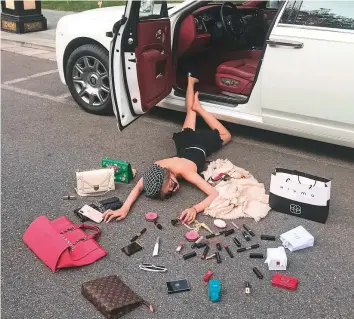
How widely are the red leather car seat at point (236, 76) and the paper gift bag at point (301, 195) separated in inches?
59.1

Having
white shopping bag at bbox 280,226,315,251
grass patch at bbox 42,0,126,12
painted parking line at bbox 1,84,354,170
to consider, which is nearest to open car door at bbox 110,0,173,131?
painted parking line at bbox 1,84,354,170

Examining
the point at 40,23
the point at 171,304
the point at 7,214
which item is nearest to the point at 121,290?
the point at 171,304

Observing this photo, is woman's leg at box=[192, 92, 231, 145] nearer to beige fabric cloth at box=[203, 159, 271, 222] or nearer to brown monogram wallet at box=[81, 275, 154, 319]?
beige fabric cloth at box=[203, 159, 271, 222]

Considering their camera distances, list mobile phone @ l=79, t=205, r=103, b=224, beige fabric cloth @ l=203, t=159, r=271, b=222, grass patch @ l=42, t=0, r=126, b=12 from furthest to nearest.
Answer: grass patch @ l=42, t=0, r=126, b=12, beige fabric cloth @ l=203, t=159, r=271, b=222, mobile phone @ l=79, t=205, r=103, b=224

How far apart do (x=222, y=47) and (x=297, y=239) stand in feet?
10.8

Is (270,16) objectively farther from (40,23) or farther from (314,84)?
(40,23)

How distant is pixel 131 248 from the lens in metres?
3.08

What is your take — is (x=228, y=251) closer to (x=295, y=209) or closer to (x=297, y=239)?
(x=297, y=239)

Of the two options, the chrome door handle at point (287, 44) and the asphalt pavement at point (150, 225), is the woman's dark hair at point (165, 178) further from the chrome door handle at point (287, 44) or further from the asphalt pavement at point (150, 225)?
the chrome door handle at point (287, 44)

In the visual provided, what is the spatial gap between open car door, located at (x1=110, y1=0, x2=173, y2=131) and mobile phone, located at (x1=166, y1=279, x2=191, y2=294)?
1.82 metres

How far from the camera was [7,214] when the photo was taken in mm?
3473

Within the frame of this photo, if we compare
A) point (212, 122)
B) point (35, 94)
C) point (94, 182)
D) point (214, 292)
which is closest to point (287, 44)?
point (212, 122)

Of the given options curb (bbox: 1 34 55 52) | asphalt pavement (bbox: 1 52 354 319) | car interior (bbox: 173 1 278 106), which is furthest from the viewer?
curb (bbox: 1 34 55 52)

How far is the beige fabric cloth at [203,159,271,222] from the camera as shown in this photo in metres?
3.52
